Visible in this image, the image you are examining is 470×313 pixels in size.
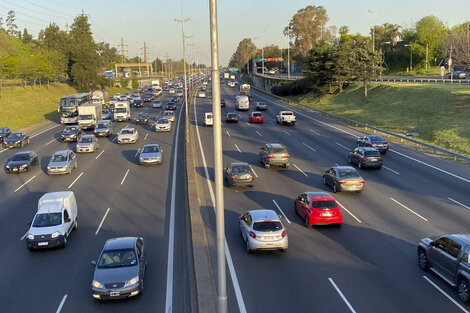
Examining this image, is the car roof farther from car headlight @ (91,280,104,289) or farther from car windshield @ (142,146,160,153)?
car windshield @ (142,146,160,153)

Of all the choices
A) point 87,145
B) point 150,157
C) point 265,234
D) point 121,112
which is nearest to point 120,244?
point 265,234

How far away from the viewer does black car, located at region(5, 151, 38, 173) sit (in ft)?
101

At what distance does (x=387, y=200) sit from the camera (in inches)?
909

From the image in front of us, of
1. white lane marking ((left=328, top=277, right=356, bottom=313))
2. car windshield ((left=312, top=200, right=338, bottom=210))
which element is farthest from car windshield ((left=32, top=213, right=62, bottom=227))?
white lane marking ((left=328, top=277, right=356, bottom=313))

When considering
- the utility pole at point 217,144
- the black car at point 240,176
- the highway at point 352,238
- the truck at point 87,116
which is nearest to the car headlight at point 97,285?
the highway at point 352,238

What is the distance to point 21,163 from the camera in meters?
31.0

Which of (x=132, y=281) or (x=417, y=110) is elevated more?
(x=417, y=110)

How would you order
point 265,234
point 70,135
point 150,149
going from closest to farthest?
1. point 265,234
2. point 150,149
3. point 70,135

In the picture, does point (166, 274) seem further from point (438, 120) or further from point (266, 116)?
point (266, 116)

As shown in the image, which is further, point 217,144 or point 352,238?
point 352,238

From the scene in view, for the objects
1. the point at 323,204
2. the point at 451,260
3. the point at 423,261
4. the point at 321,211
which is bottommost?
the point at 423,261

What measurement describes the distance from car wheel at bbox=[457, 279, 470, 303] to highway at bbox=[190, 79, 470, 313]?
0.72 ft

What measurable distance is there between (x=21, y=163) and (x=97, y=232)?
15241mm

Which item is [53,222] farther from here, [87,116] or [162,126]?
[87,116]
